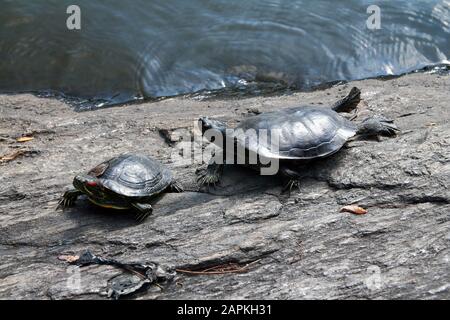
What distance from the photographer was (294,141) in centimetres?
477

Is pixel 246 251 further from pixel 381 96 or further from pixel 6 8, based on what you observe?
pixel 6 8

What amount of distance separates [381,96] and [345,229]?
3.01 m

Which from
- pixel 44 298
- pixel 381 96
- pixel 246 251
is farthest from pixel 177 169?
pixel 381 96

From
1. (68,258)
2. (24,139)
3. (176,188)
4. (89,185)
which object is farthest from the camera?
(24,139)

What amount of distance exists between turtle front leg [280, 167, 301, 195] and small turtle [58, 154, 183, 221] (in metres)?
0.99

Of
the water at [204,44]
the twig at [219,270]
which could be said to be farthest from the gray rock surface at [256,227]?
the water at [204,44]

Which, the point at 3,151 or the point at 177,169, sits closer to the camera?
the point at 177,169

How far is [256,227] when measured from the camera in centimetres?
432

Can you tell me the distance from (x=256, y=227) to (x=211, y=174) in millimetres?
823

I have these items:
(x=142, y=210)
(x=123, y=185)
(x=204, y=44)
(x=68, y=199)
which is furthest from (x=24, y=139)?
(x=204, y=44)

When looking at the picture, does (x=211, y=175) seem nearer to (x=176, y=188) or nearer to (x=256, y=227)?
(x=176, y=188)

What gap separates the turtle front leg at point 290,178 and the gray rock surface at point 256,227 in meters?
0.06

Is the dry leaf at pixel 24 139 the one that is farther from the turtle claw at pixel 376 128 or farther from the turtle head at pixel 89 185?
the turtle claw at pixel 376 128

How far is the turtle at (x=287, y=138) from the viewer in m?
4.73
